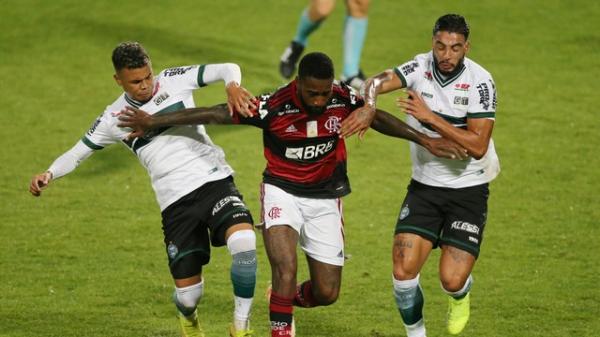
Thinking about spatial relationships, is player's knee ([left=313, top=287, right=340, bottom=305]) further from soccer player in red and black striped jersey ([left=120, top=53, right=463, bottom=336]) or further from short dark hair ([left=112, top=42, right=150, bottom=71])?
short dark hair ([left=112, top=42, right=150, bottom=71])

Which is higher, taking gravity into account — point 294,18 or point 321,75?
point 321,75

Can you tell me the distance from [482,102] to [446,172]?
625 millimetres

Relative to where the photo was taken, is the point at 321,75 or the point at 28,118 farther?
the point at 28,118

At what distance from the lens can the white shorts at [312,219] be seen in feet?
25.4

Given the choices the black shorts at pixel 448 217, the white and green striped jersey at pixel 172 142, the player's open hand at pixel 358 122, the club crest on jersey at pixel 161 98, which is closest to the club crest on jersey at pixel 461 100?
the black shorts at pixel 448 217

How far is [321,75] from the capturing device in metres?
7.22

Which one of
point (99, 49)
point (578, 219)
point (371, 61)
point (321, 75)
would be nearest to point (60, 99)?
point (99, 49)

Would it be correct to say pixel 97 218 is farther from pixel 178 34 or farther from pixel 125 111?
pixel 178 34

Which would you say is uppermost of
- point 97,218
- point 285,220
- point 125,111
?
point 125,111

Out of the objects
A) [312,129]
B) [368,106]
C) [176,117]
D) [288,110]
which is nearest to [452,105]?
[368,106]

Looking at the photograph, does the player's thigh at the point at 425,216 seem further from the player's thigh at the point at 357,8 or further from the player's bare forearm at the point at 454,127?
the player's thigh at the point at 357,8

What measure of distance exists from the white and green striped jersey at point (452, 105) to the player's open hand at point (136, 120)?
1.92 m

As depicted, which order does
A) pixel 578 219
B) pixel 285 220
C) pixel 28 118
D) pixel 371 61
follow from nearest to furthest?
pixel 285 220
pixel 578 219
pixel 28 118
pixel 371 61

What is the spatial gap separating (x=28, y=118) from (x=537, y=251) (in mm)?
7412
